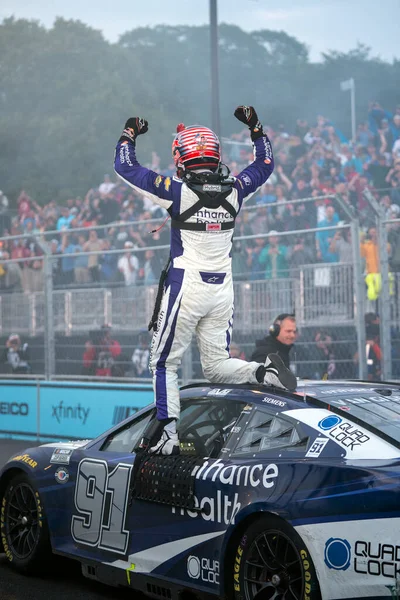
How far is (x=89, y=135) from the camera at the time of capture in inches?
1366

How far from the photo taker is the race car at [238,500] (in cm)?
416

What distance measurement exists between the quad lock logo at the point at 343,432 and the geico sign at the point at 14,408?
910cm

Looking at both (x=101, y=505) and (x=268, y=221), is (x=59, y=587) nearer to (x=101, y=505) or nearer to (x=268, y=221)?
(x=101, y=505)

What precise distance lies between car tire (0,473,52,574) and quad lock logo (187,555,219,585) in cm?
141

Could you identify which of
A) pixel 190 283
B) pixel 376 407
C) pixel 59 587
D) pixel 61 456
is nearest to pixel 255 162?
pixel 190 283

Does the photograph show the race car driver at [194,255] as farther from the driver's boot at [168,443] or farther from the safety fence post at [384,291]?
the safety fence post at [384,291]

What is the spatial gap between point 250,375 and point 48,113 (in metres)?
32.9

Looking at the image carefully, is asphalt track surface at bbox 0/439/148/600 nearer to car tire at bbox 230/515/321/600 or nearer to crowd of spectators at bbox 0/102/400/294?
car tire at bbox 230/515/321/600

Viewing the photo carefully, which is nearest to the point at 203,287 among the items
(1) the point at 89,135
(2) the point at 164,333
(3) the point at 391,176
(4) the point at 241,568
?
(2) the point at 164,333

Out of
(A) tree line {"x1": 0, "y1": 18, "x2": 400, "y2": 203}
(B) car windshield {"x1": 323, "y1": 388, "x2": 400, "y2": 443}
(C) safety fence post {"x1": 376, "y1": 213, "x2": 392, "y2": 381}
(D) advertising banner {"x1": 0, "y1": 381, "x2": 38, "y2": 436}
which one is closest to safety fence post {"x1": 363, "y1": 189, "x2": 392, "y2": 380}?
(C) safety fence post {"x1": 376, "y1": 213, "x2": 392, "y2": 381}

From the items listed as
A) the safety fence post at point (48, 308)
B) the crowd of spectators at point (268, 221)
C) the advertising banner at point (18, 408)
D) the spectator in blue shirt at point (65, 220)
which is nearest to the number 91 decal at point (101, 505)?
the crowd of spectators at point (268, 221)

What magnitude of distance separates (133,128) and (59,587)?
9.23 feet

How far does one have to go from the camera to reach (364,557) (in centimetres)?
408

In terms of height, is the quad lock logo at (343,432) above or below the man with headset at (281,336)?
below
